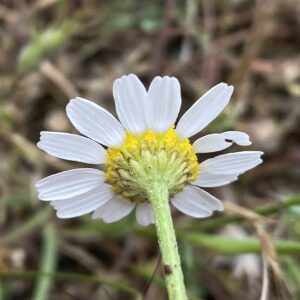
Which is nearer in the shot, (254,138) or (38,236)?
(38,236)

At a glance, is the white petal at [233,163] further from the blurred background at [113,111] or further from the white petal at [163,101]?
the blurred background at [113,111]

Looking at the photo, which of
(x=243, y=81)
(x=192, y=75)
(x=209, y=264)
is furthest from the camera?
(x=192, y=75)

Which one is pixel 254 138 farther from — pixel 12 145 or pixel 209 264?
pixel 12 145

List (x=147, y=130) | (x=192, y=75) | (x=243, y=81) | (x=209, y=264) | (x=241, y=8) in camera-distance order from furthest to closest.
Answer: (x=241, y=8)
(x=192, y=75)
(x=243, y=81)
(x=209, y=264)
(x=147, y=130)

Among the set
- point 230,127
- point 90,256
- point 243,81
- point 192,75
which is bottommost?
point 90,256

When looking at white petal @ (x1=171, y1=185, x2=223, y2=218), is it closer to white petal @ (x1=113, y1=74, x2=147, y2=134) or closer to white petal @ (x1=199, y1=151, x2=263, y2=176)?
white petal @ (x1=199, y1=151, x2=263, y2=176)

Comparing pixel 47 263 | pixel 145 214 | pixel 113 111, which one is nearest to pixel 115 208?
pixel 145 214

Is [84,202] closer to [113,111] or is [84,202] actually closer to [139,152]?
[139,152]

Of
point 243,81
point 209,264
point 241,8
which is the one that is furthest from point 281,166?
point 241,8
